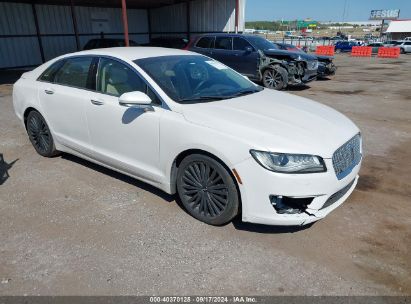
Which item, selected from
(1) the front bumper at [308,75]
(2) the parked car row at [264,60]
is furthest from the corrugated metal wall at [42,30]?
(1) the front bumper at [308,75]

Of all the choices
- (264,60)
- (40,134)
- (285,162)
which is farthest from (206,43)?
(285,162)

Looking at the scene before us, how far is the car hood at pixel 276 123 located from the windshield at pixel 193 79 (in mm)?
202

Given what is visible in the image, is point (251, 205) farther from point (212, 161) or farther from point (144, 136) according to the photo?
point (144, 136)

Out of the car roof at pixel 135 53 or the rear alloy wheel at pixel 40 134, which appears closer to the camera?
the car roof at pixel 135 53

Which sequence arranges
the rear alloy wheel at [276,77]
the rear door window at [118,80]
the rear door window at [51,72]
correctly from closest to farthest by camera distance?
the rear door window at [118,80] → the rear door window at [51,72] → the rear alloy wheel at [276,77]

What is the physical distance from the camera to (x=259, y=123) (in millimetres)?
2979

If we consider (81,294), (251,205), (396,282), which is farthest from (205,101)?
(396,282)

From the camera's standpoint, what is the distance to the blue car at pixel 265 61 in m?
10.8

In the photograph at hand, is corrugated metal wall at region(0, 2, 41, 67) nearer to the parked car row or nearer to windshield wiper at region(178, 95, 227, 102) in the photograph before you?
the parked car row

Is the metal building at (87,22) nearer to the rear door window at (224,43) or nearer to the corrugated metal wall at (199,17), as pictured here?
the corrugated metal wall at (199,17)

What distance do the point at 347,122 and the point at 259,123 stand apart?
109 centimetres

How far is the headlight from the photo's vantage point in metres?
2.70

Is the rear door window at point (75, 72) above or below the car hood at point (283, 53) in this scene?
above

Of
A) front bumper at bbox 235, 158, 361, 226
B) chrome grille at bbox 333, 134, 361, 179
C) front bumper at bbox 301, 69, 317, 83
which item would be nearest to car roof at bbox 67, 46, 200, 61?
front bumper at bbox 235, 158, 361, 226
